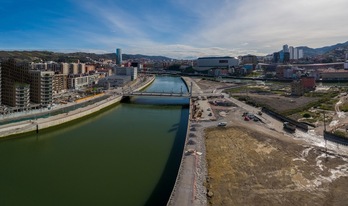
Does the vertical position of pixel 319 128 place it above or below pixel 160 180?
above

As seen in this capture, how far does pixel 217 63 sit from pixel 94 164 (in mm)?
75373

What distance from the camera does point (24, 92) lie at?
20.9 metres

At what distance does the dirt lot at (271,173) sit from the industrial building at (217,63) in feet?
228

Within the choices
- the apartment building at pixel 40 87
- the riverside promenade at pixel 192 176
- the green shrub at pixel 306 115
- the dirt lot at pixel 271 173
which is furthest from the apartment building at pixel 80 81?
the green shrub at pixel 306 115

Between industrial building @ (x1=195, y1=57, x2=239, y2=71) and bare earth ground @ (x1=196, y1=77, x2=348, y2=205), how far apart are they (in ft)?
225

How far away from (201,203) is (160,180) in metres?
2.75

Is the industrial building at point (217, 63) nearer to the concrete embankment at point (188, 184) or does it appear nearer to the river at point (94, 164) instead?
the river at point (94, 164)

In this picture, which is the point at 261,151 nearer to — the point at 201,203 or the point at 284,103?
the point at 201,203

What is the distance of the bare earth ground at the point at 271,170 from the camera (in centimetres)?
839

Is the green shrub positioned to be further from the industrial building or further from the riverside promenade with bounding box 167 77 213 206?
the industrial building

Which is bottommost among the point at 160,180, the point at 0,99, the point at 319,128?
the point at 160,180

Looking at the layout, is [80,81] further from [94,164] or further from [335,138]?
[335,138]

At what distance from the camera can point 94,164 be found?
11867 millimetres

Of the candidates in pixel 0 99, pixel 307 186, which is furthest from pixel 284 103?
pixel 0 99
